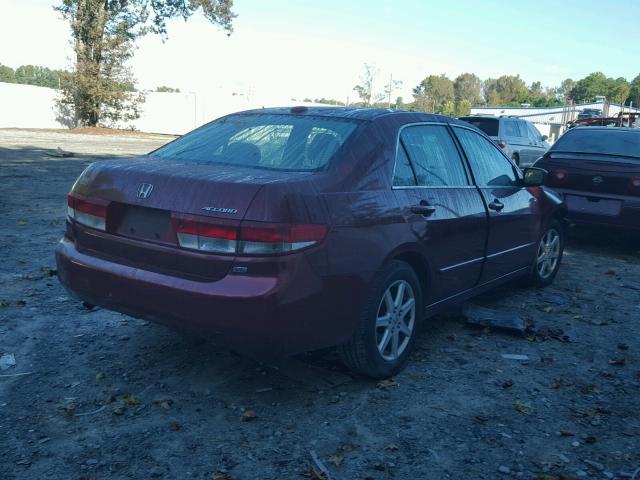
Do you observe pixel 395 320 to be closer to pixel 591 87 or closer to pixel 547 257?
pixel 547 257

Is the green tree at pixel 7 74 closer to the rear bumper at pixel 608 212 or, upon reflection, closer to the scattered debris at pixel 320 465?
the rear bumper at pixel 608 212

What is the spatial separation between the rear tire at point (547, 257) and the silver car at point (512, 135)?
11057 mm

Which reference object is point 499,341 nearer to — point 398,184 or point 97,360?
point 398,184

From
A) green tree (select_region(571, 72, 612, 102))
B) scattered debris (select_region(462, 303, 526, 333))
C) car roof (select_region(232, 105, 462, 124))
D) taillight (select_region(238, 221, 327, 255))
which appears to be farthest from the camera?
green tree (select_region(571, 72, 612, 102))

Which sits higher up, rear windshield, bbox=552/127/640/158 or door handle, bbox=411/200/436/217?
rear windshield, bbox=552/127/640/158

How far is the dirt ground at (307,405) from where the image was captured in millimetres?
3084

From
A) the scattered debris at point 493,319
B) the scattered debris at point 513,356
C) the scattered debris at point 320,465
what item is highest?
the scattered debris at point 493,319

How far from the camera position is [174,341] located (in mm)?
4570

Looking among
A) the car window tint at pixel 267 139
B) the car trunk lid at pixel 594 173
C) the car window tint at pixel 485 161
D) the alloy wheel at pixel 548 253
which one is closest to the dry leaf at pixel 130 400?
the car window tint at pixel 267 139

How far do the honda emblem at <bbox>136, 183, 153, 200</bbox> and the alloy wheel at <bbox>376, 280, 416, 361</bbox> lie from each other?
1.48 meters

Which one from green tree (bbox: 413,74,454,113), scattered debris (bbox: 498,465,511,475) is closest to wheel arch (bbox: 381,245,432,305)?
scattered debris (bbox: 498,465,511,475)

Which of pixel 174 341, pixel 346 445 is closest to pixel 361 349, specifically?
pixel 346 445

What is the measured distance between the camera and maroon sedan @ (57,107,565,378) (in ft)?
10.6

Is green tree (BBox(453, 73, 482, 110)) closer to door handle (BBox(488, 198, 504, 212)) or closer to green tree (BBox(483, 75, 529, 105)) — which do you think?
green tree (BBox(483, 75, 529, 105))
